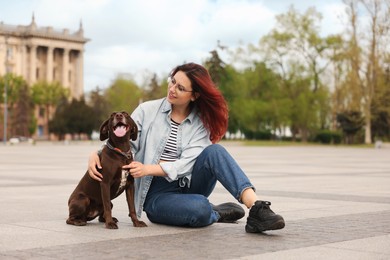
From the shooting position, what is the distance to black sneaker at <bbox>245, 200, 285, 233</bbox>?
6.00 m

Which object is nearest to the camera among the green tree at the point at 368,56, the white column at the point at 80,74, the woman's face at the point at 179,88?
the woman's face at the point at 179,88

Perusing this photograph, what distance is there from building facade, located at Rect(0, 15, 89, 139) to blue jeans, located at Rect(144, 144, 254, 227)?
110 m

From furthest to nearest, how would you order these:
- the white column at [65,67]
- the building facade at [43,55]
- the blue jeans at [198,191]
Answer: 1. the white column at [65,67]
2. the building facade at [43,55]
3. the blue jeans at [198,191]

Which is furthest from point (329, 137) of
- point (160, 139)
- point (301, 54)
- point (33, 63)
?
point (160, 139)

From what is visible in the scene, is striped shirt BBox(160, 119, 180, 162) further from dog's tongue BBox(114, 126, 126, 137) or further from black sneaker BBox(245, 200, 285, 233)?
black sneaker BBox(245, 200, 285, 233)

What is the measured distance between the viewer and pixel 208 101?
6.79 metres

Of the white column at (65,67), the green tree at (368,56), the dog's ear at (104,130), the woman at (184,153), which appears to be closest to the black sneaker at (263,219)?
the woman at (184,153)

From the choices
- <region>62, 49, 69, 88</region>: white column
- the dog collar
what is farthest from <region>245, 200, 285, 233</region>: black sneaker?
<region>62, 49, 69, 88</region>: white column

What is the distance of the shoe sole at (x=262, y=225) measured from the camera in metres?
5.99

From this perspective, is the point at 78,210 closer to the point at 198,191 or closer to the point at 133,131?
the point at 133,131

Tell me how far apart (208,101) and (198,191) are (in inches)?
33.5

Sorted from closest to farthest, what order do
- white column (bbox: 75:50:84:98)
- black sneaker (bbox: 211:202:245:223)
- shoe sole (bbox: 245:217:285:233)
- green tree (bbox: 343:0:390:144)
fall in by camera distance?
shoe sole (bbox: 245:217:285:233), black sneaker (bbox: 211:202:245:223), green tree (bbox: 343:0:390:144), white column (bbox: 75:50:84:98)

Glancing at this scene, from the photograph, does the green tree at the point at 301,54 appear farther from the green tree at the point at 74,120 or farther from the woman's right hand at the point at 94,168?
the woman's right hand at the point at 94,168

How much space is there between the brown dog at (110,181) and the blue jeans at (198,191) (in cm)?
28
